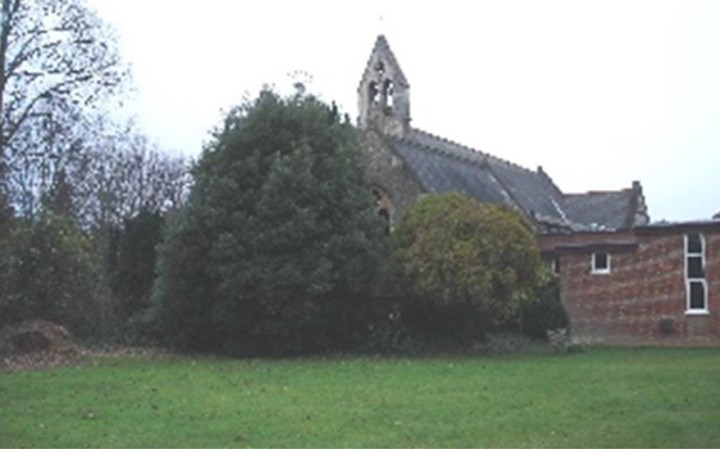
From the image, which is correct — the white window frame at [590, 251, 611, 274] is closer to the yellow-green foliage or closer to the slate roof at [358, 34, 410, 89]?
the yellow-green foliage

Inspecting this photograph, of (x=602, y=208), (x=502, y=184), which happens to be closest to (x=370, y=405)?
(x=502, y=184)

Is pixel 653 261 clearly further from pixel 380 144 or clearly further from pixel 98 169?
pixel 98 169

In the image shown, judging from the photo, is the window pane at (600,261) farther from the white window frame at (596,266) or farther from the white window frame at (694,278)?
the white window frame at (694,278)

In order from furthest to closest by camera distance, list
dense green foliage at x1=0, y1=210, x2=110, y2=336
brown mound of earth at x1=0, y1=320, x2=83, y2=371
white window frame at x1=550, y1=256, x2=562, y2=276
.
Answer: white window frame at x1=550, y1=256, x2=562, y2=276, dense green foliage at x1=0, y1=210, x2=110, y2=336, brown mound of earth at x1=0, y1=320, x2=83, y2=371

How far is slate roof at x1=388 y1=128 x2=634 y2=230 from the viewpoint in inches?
1626

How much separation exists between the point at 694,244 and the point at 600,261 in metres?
3.21

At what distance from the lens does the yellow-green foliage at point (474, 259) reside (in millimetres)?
26109

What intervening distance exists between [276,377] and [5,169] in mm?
15328

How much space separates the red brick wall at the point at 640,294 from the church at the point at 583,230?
33 millimetres

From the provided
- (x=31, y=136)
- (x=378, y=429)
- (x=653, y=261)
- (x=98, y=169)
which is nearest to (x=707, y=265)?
(x=653, y=261)

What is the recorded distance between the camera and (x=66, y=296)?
28922mm

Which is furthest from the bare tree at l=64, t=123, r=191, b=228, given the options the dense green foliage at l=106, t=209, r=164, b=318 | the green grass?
the green grass

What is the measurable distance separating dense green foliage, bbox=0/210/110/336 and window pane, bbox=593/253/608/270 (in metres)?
17.1

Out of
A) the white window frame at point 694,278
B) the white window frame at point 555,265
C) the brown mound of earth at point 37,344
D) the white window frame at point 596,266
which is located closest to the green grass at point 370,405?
the brown mound of earth at point 37,344
